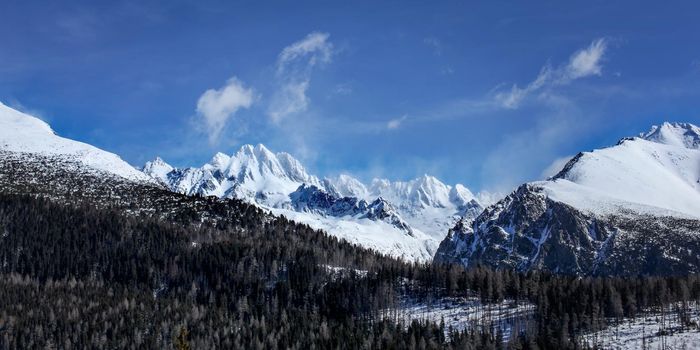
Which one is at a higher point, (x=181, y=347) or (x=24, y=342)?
(x=181, y=347)

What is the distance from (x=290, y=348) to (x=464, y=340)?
50.3 metres

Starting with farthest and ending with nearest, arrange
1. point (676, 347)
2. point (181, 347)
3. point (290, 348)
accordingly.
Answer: point (290, 348) → point (676, 347) → point (181, 347)

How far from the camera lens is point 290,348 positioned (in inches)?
7648

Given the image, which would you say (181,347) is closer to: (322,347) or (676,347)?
(322,347)

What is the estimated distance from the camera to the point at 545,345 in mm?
191625

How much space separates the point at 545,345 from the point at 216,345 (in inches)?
3747

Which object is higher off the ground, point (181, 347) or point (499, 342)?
point (181, 347)

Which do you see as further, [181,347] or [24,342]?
[24,342]

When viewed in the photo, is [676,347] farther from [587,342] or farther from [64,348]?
[64,348]

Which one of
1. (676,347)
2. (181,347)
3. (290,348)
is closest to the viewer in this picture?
(181,347)

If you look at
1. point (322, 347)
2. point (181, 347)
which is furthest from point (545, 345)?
point (181, 347)

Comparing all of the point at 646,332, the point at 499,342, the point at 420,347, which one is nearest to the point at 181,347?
the point at 420,347

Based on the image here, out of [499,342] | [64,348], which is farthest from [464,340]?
[64,348]

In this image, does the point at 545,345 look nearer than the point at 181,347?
No
